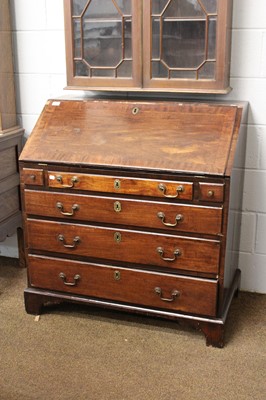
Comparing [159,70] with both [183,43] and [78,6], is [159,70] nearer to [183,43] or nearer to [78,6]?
[183,43]

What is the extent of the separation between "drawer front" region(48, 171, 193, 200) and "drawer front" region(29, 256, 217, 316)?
38cm

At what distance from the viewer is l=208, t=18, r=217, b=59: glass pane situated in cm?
Answer: 242

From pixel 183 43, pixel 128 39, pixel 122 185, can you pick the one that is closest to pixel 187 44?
pixel 183 43

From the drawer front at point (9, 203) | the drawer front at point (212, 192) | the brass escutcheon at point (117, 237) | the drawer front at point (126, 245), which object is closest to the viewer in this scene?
the drawer front at point (212, 192)

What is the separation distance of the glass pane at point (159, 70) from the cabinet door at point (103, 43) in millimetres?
73

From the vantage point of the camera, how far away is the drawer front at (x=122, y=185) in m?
2.30

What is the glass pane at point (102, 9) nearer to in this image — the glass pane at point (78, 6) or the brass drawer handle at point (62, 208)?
the glass pane at point (78, 6)

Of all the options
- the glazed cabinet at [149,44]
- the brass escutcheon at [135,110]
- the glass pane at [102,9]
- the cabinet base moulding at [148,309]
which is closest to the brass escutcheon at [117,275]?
the cabinet base moulding at [148,309]

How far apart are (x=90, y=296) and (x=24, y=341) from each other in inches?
14.8

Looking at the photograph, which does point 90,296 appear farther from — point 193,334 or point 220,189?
point 220,189

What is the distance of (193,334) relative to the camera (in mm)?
2570

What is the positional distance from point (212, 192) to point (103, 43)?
947mm

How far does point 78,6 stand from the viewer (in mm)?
2588

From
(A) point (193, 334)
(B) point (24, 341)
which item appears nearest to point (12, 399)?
(B) point (24, 341)
